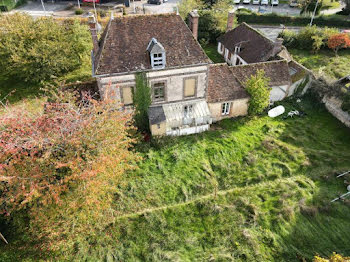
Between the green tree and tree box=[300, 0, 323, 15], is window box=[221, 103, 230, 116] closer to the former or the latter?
the green tree

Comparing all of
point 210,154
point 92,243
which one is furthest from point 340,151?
point 92,243

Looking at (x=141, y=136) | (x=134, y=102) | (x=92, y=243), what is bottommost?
(x=92, y=243)

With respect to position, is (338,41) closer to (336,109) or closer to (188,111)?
(336,109)

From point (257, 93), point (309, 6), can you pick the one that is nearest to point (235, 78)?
point (257, 93)

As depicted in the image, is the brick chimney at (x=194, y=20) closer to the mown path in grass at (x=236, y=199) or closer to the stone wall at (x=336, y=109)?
the mown path in grass at (x=236, y=199)

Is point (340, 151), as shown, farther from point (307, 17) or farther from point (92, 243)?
point (307, 17)

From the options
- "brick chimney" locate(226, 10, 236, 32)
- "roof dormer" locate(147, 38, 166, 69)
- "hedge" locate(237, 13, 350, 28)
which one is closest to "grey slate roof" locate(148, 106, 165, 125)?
"roof dormer" locate(147, 38, 166, 69)
